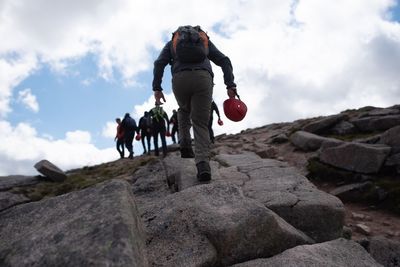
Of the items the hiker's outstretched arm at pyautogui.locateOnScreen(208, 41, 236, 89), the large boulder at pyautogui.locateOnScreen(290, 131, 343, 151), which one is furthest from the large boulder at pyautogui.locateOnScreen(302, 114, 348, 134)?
the hiker's outstretched arm at pyautogui.locateOnScreen(208, 41, 236, 89)

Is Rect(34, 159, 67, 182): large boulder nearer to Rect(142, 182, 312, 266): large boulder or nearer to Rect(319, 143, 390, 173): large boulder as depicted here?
Rect(319, 143, 390, 173): large boulder

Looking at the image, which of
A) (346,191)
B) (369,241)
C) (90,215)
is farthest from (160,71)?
(346,191)

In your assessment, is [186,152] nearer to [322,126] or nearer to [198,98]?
[198,98]

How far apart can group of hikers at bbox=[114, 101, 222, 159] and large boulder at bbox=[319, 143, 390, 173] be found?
8733mm

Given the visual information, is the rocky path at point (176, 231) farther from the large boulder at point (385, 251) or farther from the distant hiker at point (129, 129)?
the distant hiker at point (129, 129)

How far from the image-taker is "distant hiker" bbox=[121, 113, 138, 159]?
929 inches

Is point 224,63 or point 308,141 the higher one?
point 224,63

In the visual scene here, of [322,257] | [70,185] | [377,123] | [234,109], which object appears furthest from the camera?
[377,123]

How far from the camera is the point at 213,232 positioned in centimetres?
481

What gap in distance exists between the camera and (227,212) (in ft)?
16.9

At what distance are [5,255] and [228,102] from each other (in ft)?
16.8

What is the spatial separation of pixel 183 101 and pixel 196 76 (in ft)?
2.67

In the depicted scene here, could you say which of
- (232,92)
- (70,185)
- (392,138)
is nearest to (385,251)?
(232,92)

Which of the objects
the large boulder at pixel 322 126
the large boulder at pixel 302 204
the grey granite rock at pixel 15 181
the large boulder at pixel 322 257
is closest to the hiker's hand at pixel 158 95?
the large boulder at pixel 302 204
